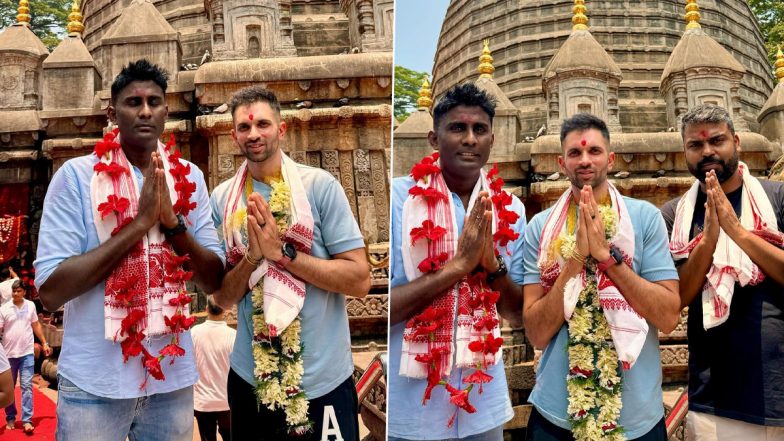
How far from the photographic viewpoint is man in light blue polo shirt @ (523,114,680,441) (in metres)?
2.25

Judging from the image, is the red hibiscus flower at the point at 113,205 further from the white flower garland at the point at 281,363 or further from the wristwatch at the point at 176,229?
the white flower garland at the point at 281,363

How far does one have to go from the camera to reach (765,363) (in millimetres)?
2598

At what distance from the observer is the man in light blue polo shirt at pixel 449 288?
208cm

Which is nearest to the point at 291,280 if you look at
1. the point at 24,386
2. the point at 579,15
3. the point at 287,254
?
the point at 287,254

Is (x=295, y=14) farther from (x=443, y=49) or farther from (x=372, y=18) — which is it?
(x=443, y=49)

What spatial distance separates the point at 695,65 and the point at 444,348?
11.3 m

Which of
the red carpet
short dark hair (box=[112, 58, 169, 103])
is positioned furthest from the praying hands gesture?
the red carpet

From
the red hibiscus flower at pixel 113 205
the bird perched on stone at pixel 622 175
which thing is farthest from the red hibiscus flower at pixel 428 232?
the bird perched on stone at pixel 622 175

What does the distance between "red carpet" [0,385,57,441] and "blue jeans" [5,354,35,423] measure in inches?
2.1

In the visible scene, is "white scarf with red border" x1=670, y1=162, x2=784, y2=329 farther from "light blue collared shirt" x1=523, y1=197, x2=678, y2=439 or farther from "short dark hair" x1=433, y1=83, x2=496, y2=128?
"short dark hair" x1=433, y1=83, x2=496, y2=128

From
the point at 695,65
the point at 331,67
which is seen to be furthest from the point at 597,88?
the point at 331,67

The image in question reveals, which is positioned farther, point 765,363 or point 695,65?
point 695,65

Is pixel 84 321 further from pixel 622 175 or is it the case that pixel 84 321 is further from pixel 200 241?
pixel 622 175

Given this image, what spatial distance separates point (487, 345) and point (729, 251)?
107 cm
